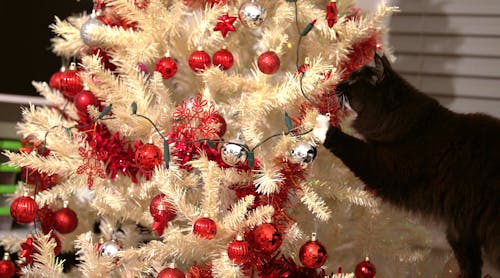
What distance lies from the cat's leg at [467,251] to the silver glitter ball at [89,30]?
36.4 inches

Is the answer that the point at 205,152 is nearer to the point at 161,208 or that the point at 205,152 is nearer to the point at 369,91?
the point at 161,208

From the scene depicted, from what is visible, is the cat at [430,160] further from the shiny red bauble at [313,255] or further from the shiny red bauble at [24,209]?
the shiny red bauble at [24,209]

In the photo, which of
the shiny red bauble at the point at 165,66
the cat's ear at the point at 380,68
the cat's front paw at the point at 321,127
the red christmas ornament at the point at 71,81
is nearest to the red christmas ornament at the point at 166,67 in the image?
the shiny red bauble at the point at 165,66

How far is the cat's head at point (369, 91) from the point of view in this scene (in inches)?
44.4

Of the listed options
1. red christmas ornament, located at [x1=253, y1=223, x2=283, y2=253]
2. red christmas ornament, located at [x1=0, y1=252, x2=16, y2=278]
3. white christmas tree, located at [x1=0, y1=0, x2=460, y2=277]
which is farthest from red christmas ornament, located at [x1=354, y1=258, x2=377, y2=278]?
red christmas ornament, located at [x1=0, y1=252, x2=16, y2=278]

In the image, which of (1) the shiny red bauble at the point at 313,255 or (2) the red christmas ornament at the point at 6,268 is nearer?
(1) the shiny red bauble at the point at 313,255

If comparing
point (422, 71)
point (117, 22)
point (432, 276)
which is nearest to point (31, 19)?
point (117, 22)

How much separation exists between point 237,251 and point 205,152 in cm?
23

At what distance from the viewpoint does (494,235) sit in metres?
1.04

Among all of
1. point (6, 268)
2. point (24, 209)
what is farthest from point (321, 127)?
point (6, 268)

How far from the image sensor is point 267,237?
955 mm

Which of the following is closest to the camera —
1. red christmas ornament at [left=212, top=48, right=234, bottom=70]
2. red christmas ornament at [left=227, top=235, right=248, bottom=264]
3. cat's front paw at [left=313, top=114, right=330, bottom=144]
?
red christmas ornament at [left=227, top=235, right=248, bottom=264]

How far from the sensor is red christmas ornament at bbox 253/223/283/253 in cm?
96

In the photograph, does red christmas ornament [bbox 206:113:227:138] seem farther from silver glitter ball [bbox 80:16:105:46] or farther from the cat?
silver glitter ball [bbox 80:16:105:46]
